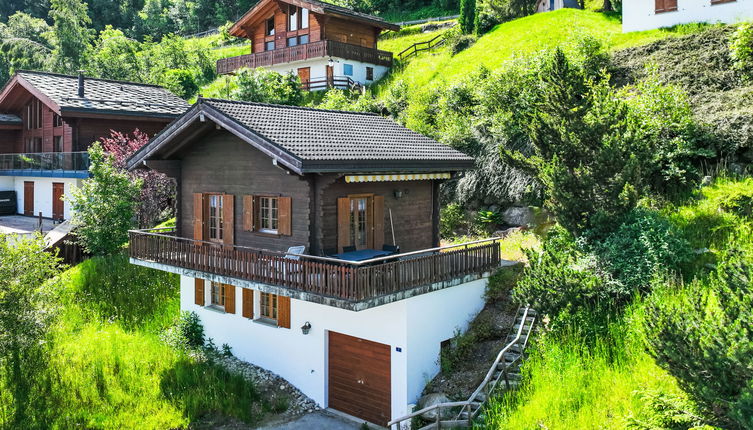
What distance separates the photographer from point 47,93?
2994cm

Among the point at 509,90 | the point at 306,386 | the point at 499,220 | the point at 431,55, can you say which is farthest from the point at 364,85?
the point at 306,386

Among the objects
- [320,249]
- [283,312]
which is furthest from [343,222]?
[283,312]

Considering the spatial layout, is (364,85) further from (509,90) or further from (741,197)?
(741,197)

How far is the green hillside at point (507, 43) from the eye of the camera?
32719 mm

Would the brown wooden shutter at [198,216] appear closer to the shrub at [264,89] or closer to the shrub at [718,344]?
the shrub at [718,344]

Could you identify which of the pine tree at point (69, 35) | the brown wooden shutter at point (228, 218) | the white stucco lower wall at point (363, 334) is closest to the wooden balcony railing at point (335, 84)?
the pine tree at point (69, 35)

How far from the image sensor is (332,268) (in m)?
13.4

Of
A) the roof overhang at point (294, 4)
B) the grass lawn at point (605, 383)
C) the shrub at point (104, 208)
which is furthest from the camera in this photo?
the roof overhang at point (294, 4)

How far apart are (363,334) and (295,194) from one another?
3.98 meters

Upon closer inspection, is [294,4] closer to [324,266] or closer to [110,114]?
[110,114]

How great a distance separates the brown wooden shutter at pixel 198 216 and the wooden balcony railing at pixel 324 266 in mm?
426

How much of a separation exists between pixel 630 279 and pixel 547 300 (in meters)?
1.98

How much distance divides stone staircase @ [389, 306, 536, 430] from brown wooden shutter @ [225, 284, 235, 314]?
21.5 ft

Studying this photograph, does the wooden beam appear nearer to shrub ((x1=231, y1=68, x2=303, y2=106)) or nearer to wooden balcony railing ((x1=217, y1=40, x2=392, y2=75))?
shrub ((x1=231, y1=68, x2=303, y2=106))
